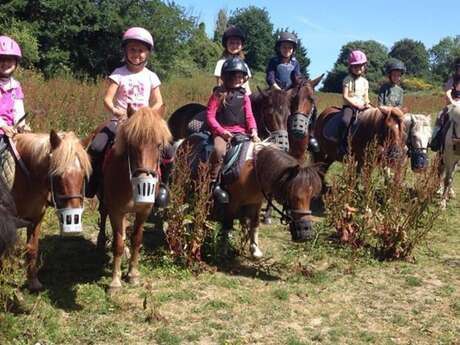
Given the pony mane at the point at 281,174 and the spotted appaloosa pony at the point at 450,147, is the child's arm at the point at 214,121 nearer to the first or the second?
the pony mane at the point at 281,174

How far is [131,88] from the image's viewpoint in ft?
17.5

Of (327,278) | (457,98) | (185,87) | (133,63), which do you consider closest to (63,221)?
(133,63)

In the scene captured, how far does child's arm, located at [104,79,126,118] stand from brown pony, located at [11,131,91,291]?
0.82 metres

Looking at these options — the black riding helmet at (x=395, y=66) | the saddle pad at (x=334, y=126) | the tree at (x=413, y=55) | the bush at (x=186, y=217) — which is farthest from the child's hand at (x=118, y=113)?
the tree at (x=413, y=55)

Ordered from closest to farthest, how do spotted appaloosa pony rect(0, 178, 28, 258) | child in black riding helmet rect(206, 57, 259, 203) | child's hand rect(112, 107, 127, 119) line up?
spotted appaloosa pony rect(0, 178, 28, 258)
child's hand rect(112, 107, 127, 119)
child in black riding helmet rect(206, 57, 259, 203)

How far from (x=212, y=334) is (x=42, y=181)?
1.99m

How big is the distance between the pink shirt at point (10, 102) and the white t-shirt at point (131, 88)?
0.95 m

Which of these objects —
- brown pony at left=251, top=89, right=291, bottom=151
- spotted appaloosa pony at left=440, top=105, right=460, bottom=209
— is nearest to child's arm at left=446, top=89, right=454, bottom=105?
spotted appaloosa pony at left=440, top=105, right=460, bottom=209

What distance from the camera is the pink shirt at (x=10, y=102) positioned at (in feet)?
15.8

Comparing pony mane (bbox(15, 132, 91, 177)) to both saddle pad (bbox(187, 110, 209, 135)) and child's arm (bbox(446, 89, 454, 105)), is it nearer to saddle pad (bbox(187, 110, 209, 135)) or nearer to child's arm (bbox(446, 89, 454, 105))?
→ saddle pad (bbox(187, 110, 209, 135))

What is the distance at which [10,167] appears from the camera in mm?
4598

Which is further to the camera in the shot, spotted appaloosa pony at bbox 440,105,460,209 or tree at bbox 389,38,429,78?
tree at bbox 389,38,429,78

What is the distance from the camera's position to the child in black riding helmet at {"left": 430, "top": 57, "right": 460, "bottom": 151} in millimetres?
9242

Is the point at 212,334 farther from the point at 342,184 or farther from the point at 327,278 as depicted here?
the point at 342,184
